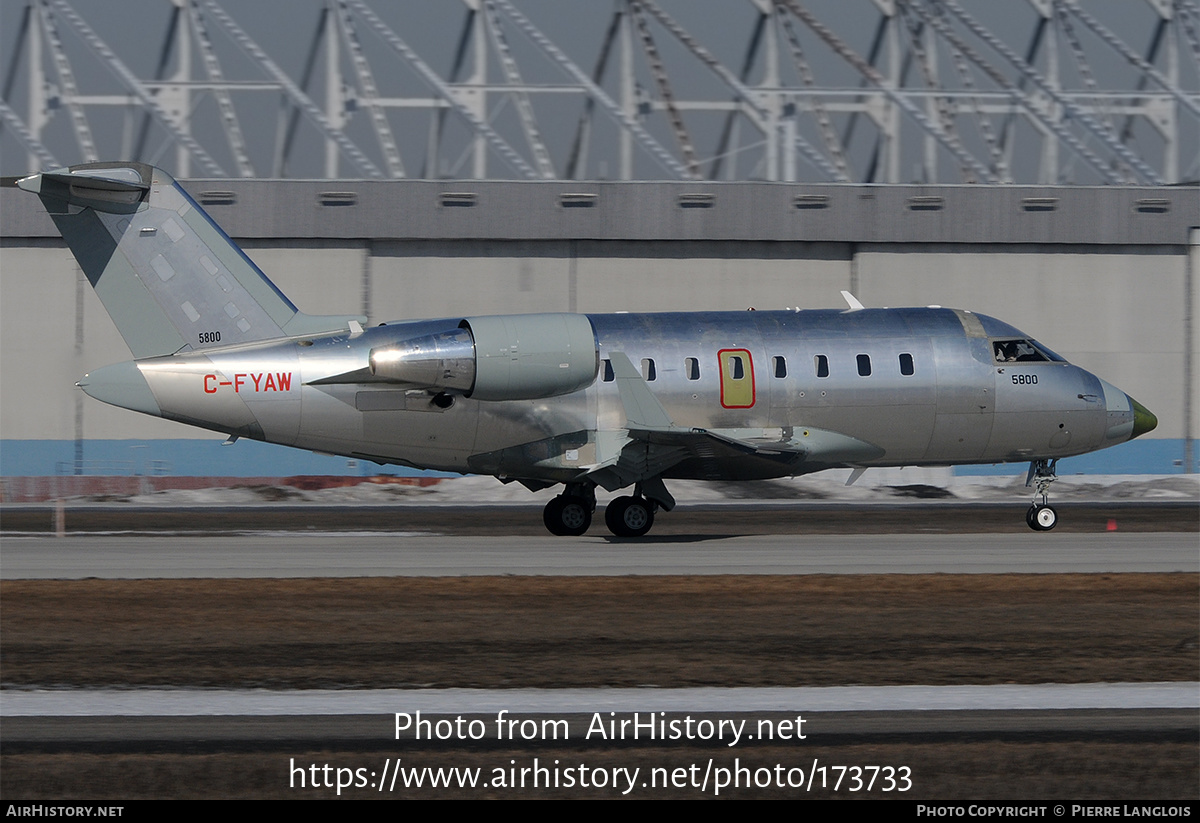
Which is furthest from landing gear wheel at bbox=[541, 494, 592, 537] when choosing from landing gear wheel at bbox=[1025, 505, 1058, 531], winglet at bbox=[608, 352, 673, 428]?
landing gear wheel at bbox=[1025, 505, 1058, 531]

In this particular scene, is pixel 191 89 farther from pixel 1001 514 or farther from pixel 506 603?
pixel 506 603

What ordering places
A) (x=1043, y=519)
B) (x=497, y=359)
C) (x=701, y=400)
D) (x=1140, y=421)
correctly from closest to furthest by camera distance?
(x=497, y=359), (x=701, y=400), (x=1043, y=519), (x=1140, y=421)

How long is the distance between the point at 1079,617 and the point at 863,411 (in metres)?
10.7

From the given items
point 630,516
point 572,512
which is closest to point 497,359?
point 572,512

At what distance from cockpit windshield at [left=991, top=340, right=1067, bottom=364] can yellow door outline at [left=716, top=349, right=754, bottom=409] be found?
5531 millimetres

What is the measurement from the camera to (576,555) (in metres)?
25.3

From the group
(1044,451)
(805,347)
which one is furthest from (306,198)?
(1044,451)

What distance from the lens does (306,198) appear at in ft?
164

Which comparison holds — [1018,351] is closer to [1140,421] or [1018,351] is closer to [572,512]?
[1140,421]

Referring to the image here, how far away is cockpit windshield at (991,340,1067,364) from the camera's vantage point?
96.6 ft

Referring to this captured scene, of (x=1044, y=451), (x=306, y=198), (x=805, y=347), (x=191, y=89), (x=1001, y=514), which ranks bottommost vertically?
(x=1001, y=514)

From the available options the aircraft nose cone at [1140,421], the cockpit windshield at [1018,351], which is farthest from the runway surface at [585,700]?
the aircraft nose cone at [1140,421]

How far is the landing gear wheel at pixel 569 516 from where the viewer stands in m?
29.1

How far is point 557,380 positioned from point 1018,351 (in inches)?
399
